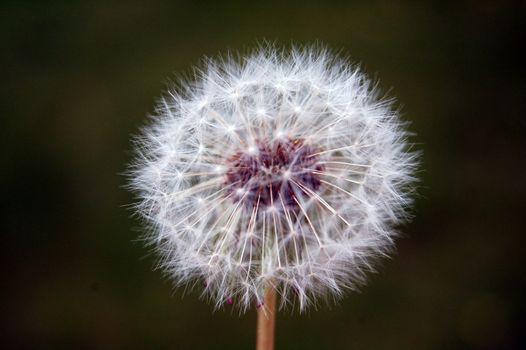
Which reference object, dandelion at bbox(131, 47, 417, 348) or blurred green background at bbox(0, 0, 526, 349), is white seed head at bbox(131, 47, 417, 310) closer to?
dandelion at bbox(131, 47, 417, 348)

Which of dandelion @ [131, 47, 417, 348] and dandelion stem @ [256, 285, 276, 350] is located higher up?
dandelion @ [131, 47, 417, 348]

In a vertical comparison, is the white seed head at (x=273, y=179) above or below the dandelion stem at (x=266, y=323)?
above

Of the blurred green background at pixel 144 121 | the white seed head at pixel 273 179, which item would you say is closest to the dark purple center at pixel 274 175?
the white seed head at pixel 273 179

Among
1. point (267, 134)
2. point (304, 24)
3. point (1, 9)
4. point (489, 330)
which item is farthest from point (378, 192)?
point (1, 9)

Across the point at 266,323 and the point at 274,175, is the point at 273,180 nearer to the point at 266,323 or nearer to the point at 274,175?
the point at 274,175

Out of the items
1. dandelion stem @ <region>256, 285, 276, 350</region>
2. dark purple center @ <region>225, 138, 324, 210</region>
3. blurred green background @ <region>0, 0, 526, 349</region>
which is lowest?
dandelion stem @ <region>256, 285, 276, 350</region>

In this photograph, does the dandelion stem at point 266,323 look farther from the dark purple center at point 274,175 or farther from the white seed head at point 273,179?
the dark purple center at point 274,175

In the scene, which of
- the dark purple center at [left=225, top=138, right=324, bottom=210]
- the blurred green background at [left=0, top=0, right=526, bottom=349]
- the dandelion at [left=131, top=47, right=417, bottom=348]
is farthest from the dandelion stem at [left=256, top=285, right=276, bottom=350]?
the blurred green background at [left=0, top=0, right=526, bottom=349]

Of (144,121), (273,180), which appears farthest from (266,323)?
(144,121)
